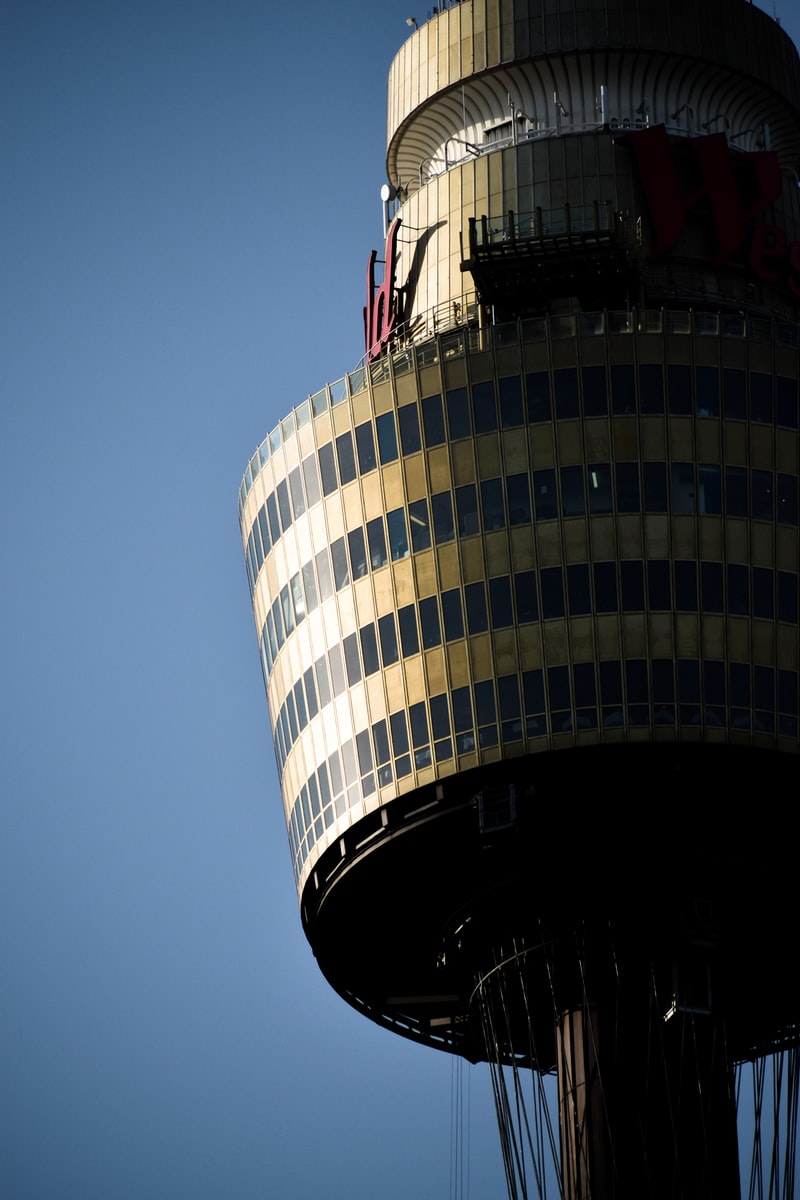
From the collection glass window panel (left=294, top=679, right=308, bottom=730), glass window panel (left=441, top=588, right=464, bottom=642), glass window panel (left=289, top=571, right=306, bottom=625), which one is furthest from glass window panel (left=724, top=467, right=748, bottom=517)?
glass window panel (left=294, top=679, right=308, bottom=730)

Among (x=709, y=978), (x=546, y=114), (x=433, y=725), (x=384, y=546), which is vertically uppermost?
(x=546, y=114)

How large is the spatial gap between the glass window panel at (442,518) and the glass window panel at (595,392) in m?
6.03

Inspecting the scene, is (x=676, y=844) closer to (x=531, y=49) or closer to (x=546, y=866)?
(x=546, y=866)

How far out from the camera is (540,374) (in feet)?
Result: 325

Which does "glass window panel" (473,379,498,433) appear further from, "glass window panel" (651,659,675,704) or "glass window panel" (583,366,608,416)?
"glass window panel" (651,659,675,704)

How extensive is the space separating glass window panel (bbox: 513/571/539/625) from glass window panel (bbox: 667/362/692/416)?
26.5 ft

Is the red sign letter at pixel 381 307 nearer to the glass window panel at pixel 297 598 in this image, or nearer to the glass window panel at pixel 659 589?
the glass window panel at pixel 297 598

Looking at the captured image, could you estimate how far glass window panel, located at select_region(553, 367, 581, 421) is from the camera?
98.3 meters

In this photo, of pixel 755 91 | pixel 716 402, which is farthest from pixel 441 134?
pixel 716 402

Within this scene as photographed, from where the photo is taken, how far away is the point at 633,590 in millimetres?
96812

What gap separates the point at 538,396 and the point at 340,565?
32.9 feet

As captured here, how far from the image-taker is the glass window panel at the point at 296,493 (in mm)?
103625

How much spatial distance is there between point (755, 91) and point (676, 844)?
109ft

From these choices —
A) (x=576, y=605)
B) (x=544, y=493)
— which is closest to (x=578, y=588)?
(x=576, y=605)
